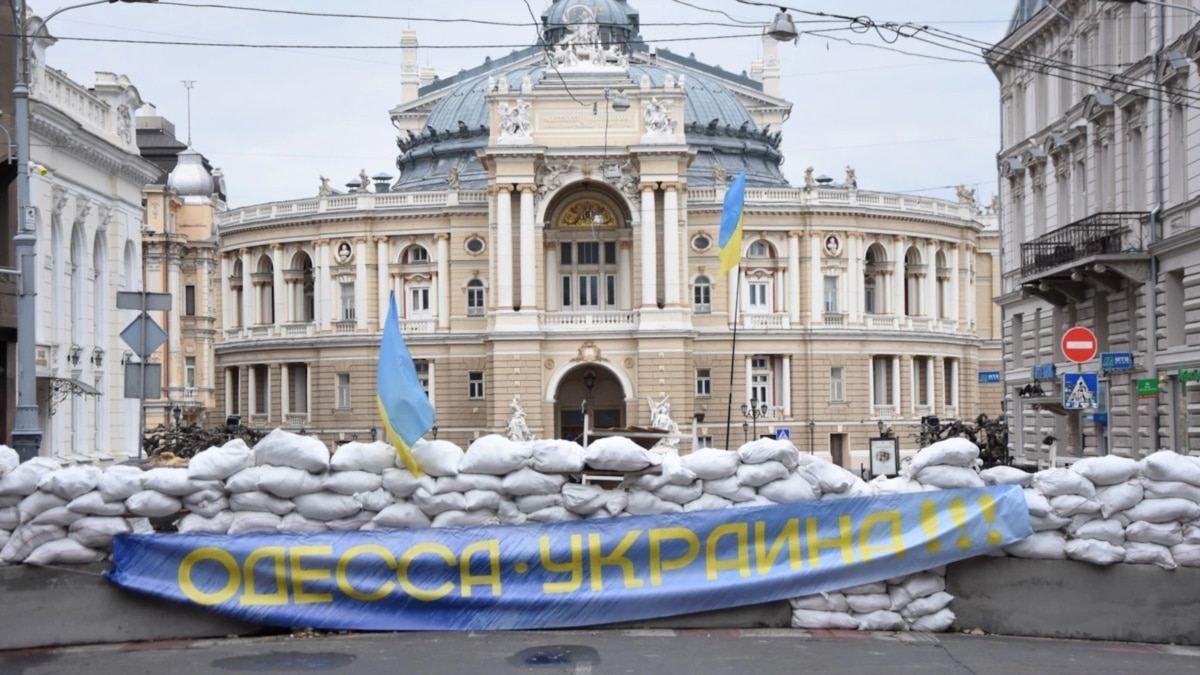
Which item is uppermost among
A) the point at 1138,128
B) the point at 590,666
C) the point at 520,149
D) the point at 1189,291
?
the point at 520,149

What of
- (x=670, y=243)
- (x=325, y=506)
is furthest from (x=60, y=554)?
(x=670, y=243)

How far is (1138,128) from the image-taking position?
32.8m

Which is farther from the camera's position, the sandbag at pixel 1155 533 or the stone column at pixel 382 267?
the stone column at pixel 382 267

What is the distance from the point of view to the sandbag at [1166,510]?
14219 millimetres

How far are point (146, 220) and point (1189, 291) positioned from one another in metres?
53.4

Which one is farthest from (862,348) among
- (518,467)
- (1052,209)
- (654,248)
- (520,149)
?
(518,467)

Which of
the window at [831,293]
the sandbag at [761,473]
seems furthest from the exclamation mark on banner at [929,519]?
the window at [831,293]

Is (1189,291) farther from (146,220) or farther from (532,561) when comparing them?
(146,220)

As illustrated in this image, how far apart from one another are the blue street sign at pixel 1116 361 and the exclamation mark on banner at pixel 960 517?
1927 cm

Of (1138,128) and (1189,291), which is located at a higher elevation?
(1138,128)

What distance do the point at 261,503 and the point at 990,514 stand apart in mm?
5958

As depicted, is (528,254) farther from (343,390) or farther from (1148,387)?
(1148,387)

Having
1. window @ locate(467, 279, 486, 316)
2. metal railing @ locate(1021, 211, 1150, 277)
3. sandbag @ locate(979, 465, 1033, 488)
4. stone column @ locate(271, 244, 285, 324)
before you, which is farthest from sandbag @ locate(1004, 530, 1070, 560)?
stone column @ locate(271, 244, 285, 324)

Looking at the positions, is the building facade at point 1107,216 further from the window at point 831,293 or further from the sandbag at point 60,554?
the window at point 831,293
